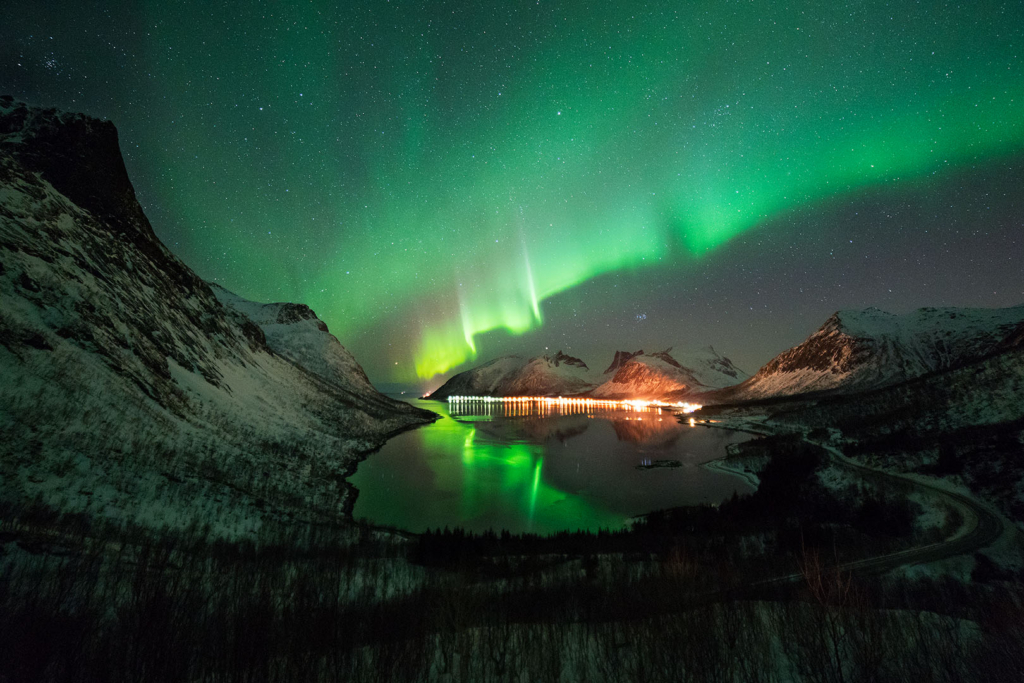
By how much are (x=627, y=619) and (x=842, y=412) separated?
271 ft

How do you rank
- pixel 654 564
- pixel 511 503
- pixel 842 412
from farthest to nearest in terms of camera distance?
pixel 842 412 → pixel 511 503 → pixel 654 564

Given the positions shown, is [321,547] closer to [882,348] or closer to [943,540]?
[943,540]

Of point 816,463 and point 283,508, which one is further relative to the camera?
point 816,463

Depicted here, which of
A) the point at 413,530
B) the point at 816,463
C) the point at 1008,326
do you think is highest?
the point at 1008,326

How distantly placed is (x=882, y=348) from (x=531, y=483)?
573 feet

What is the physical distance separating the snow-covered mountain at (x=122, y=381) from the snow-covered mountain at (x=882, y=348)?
155m

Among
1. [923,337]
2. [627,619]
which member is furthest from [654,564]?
[923,337]

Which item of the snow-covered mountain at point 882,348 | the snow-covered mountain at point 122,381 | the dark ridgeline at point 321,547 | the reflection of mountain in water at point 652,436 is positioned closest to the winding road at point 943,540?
the dark ridgeline at point 321,547

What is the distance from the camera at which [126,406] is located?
81.0 ft

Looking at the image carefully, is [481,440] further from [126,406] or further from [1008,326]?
[1008,326]

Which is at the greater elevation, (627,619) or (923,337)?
(923,337)

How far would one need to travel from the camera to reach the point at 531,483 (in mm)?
39938

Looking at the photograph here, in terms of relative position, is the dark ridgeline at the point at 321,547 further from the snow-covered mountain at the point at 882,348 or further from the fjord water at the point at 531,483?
the snow-covered mountain at the point at 882,348

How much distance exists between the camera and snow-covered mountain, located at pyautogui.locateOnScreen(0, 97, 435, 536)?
1773 centimetres
